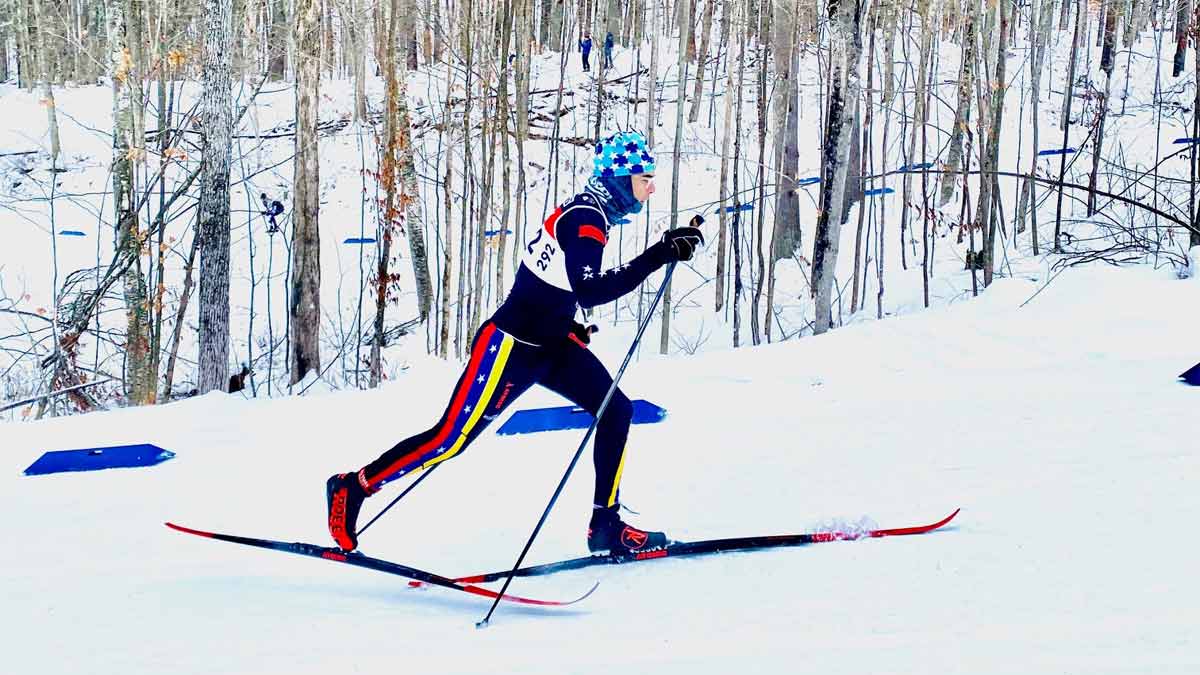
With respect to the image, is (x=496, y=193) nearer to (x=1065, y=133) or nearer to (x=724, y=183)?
(x=724, y=183)

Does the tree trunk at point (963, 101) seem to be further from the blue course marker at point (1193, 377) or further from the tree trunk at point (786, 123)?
the blue course marker at point (1193, 377)

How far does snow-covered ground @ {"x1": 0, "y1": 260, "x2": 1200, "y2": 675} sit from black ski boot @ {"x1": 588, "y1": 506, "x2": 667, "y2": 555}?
0.10 meters

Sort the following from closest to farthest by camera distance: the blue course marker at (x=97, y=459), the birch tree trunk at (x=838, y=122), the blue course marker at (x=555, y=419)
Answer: the blue course marker at (x=97, y=459), the blue course marker at (x=555, y=419), the birch tree trunk at (x=838, y=122)

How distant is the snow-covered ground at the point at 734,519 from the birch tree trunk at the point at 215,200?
3.53m

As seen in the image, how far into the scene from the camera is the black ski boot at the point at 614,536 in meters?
4.05

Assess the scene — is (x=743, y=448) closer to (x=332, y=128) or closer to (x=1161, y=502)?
(x=1161, y=502)

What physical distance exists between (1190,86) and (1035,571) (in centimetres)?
2082

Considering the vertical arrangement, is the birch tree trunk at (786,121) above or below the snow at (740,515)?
above

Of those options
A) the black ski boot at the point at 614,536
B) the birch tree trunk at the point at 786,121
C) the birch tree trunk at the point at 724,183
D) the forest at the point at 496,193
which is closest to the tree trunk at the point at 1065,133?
the forest at the point at 496,193

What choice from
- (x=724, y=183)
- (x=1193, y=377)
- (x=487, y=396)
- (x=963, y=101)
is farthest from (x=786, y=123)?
(x=487, y=396)

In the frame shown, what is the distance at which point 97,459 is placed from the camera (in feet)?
18.9

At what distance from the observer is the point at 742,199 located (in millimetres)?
16891

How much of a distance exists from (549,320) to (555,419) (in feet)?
7.94

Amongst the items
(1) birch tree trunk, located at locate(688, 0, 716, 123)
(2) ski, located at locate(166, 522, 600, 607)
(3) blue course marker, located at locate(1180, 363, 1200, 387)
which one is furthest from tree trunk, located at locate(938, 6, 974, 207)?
(2) ski, located at locate(166, 522, 600, 607)
